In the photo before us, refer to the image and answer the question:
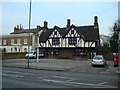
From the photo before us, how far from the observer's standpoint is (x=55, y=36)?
1849 inches

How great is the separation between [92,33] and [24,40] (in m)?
20.4

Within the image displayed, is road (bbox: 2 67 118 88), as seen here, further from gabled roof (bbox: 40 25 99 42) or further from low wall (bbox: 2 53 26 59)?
gabled roof (bbox: 40 25 99 42)

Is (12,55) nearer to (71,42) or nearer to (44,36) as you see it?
(44,36)

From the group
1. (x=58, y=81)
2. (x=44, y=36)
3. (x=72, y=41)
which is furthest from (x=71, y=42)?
(x=58, y=81)

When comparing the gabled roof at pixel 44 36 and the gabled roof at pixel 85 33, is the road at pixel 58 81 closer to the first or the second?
the gabled roof at pixel 85 33

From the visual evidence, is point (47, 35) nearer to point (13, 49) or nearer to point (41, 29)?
point (41, 29)

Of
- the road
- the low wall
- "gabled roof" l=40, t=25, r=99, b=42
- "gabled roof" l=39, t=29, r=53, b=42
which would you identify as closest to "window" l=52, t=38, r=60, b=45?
"gabled roof" l=40, t=25, r=99, b=42

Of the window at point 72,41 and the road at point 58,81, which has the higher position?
the window at point 72,41

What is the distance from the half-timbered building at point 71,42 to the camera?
143 feet

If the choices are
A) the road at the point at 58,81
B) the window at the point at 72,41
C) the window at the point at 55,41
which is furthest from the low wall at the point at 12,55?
the road at the point at 58,81

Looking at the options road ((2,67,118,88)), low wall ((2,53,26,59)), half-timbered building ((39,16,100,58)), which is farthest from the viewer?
half-timbered building ((39,16,100,58))

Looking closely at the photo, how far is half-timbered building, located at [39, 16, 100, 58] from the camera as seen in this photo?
43656 millimetres

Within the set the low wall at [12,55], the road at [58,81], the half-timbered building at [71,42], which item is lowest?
the road at [58,81]

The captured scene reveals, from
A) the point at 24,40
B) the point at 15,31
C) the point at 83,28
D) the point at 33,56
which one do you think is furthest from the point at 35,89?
the point at 15,31
